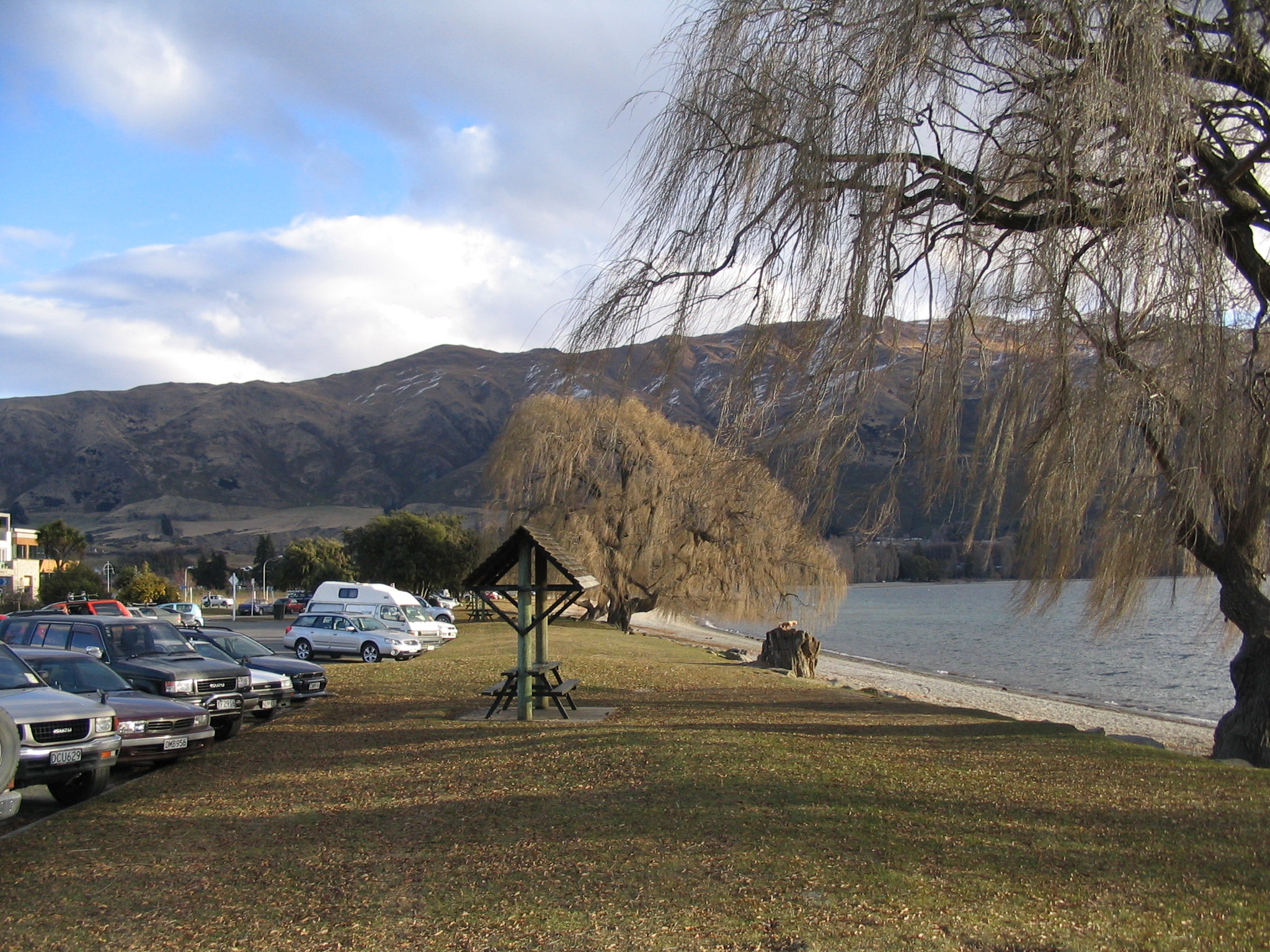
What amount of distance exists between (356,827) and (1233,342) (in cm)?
863

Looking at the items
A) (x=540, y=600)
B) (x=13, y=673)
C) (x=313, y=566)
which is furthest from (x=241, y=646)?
(x=313, y=566)

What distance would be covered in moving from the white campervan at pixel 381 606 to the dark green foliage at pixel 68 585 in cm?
2984

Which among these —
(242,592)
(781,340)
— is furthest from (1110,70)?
(242,592)

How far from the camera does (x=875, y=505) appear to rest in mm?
9758

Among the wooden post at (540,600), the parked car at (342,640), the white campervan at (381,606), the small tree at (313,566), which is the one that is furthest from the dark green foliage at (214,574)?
the wooden post at (540,600)

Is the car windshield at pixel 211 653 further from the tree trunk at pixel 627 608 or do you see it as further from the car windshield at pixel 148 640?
the tree trunk at pixel 627 608

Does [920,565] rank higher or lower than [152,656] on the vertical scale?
higher

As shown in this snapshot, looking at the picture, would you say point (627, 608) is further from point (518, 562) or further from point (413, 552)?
point (518, 562)

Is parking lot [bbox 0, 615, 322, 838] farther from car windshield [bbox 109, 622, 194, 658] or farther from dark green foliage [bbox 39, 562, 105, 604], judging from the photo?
dark green foliage [bbox 39, 562, 105, 604]

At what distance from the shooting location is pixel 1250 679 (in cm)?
1123

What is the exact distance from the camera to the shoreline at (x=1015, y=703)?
22500 mm

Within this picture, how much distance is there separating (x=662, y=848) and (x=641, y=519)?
3126 centimetres

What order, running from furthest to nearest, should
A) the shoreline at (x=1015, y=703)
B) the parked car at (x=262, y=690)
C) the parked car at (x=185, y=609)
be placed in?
the parked car at (x=185, y=609) < the shoreline at (x=1015, y=703) < the parked car at (x=262, y=690)

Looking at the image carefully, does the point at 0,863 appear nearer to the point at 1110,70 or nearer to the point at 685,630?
the point at 1110,70
